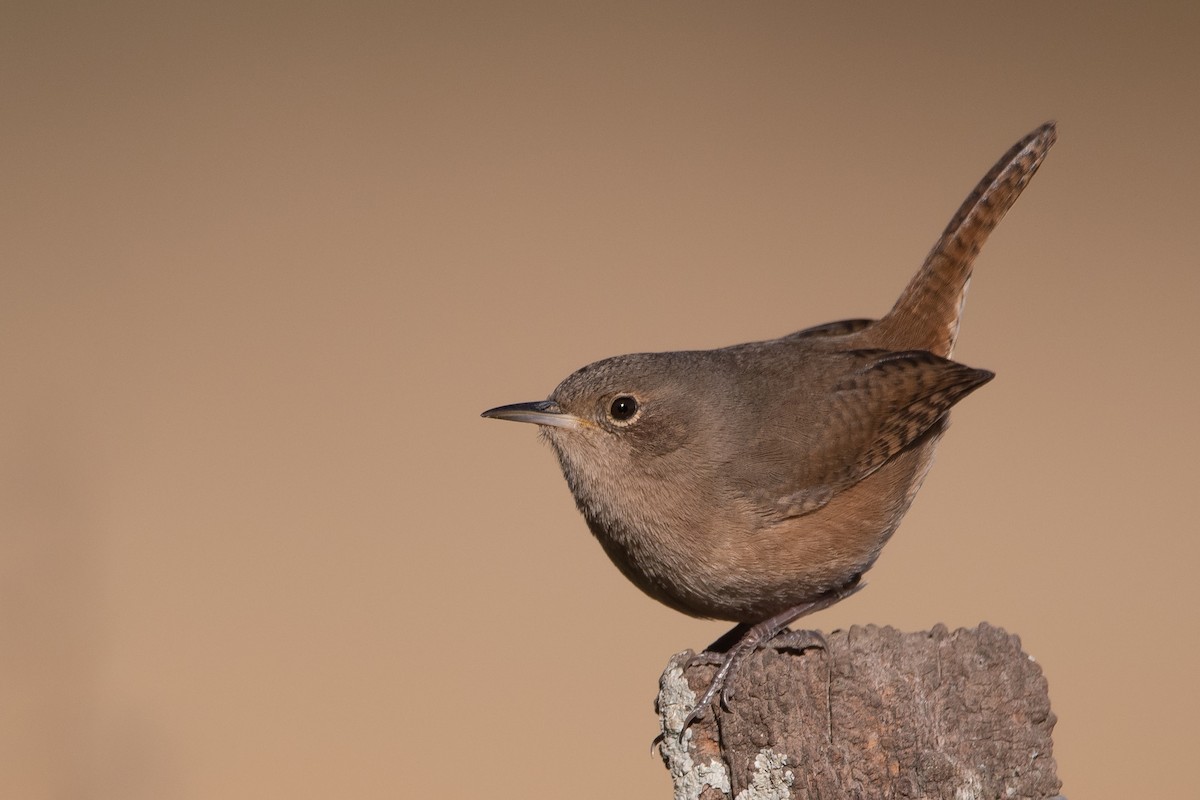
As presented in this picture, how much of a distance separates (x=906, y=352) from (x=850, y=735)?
64.4 inches

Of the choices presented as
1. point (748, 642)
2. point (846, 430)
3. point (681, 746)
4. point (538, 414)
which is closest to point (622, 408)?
point (538, 414)

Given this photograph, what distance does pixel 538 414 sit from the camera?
3.57 meters

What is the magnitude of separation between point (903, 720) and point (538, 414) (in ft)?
4.87

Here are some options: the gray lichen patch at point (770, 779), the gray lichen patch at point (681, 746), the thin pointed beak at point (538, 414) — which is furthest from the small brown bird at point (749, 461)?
the gray lichen patch at point (770, 779)

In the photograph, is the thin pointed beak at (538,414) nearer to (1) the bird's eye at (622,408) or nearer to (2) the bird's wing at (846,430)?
(1) the bird's eye at (622,408)

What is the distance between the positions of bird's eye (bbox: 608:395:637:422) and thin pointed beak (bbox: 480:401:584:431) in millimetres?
94

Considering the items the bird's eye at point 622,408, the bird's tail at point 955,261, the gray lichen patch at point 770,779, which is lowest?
the gray lichen patch at point 770,779

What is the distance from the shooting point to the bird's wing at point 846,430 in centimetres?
345

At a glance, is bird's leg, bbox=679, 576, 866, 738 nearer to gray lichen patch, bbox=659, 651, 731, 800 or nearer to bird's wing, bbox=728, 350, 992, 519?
gray lichen patch, bbox=659, 651, 731, 800

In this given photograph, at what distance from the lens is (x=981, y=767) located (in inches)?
94.2

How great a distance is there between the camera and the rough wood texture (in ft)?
7.86

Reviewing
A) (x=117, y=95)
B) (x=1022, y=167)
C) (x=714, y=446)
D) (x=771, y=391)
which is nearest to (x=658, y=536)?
(x=714, y=446)

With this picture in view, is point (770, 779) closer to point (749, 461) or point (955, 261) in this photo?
point (749, 461)

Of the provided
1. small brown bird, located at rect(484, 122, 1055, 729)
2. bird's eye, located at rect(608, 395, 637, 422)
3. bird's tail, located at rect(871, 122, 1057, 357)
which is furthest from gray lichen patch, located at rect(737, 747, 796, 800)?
bird's tail, located at rect(871, 122, 1057, 357)
